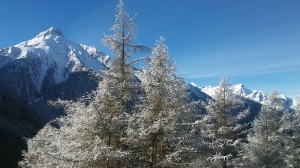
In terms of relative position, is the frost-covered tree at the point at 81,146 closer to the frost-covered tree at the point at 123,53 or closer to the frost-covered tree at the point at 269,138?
the frost-covered tree at the point at 123,53

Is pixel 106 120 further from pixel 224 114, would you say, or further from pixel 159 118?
pixel 224 114

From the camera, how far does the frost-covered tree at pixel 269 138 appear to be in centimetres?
3278

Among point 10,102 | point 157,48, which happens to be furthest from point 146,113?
point 10,102

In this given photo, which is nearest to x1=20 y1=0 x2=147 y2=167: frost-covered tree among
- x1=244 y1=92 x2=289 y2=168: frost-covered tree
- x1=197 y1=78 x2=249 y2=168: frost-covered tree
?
x1=197 y1=78 x2=249 y2=168: frost-covered tree

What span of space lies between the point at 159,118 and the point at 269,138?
20.9 metres

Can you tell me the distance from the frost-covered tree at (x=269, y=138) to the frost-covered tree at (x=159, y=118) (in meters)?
16.8

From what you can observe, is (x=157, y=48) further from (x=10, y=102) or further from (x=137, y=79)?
(x=10, y=102)

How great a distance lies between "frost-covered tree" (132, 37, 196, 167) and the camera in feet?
50.7

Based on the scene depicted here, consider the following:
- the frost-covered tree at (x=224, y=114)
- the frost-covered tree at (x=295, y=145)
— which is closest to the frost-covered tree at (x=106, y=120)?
the frost-covered tree at (x=224, y=114)

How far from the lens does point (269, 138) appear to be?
33.0 meters

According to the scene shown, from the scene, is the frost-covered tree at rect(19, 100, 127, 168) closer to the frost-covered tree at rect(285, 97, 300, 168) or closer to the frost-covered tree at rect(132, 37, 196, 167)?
the frost-covered tree at rect(132, 37, 196, 167)

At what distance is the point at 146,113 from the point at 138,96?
3.78 feet

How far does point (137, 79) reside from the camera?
18250 mm

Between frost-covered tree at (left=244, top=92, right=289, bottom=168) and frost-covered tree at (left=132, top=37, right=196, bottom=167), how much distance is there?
662 inches
